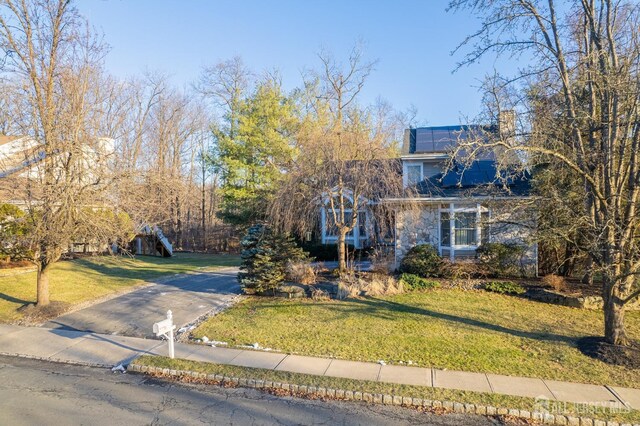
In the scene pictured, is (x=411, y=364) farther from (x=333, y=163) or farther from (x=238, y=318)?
(x=333, y=163)

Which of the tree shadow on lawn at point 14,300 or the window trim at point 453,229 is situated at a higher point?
the window trim at point 453,229

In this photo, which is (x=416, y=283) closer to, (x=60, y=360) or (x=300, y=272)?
(x=300, y=272)

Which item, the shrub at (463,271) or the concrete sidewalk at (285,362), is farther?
the shrub at (463,271)

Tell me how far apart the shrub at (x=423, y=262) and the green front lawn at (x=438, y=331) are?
148 centimetres

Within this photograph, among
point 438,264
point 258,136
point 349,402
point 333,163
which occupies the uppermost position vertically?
point 258,136

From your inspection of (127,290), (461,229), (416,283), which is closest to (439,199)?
(461,229)

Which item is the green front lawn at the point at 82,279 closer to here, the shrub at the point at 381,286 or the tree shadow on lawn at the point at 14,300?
the tree shadow on lawn at the point at 14,300

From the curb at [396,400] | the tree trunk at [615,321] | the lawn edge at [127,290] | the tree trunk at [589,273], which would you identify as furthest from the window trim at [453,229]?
the lawn edge at [127,290]

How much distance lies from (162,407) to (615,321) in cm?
820

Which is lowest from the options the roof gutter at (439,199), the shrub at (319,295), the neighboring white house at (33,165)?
the shrub at (319,295)

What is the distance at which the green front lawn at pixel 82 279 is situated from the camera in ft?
41.4

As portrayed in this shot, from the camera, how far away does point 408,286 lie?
13.2 m

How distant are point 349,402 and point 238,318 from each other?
17.6 feet

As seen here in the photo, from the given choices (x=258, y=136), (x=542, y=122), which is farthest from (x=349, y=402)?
(x=258, y=136)
